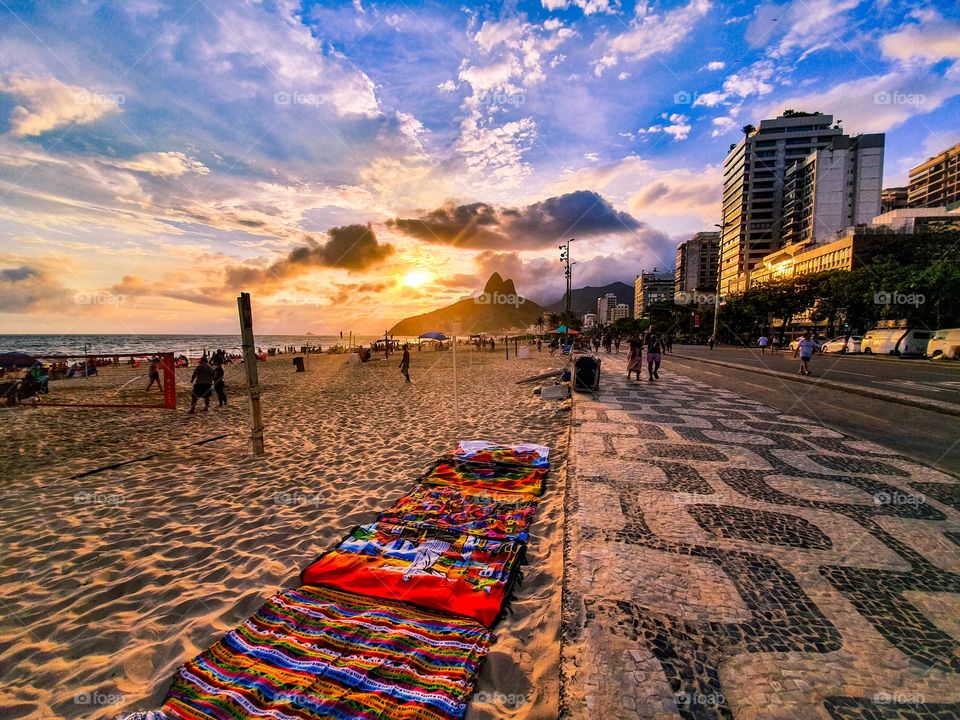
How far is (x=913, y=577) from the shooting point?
3062 mm

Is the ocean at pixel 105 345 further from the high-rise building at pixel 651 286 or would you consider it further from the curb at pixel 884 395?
the high-rise building at pixel 651 286

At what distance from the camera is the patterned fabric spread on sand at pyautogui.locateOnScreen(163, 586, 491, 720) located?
2199mm

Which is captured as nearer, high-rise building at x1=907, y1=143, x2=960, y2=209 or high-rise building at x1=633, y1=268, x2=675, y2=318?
high-rise building at x1=907, y1=143, x2=960, y2=209

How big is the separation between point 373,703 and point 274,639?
3.36 ft

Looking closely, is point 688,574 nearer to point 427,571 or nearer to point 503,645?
point 503,645

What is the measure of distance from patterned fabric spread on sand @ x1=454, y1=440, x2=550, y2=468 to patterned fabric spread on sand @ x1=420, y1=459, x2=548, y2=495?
0.18m

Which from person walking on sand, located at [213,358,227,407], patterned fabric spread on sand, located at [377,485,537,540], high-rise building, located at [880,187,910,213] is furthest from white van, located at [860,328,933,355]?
high-rise building, located at [880,187,910,213]

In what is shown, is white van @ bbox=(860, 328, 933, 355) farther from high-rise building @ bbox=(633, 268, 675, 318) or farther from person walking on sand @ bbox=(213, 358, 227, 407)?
high-rise building @ bbox=(633, 268, 675, 318)

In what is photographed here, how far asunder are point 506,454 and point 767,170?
119 m

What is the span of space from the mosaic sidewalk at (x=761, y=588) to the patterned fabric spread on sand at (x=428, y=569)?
25.8 inches

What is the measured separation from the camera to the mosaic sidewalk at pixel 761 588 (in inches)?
80.9

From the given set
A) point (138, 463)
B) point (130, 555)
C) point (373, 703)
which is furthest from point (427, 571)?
point (138, 463)

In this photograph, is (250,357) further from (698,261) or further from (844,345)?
(698,261)

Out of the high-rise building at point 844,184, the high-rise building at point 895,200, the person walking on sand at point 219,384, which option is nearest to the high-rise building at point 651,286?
the high-rise building at point 895,200
